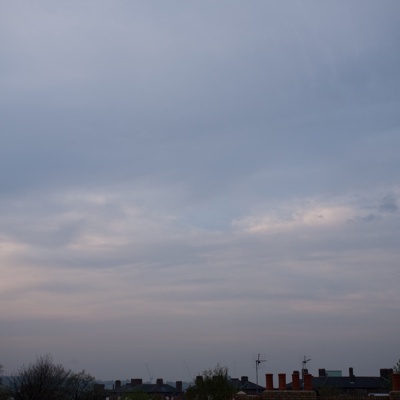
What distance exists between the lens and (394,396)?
31.7 meters

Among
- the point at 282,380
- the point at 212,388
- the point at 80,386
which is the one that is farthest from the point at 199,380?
the point at 80,386

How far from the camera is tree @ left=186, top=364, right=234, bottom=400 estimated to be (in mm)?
52625

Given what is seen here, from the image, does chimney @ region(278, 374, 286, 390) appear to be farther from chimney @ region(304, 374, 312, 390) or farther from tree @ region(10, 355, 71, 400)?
tree @ region(10, 355, 71, 400)

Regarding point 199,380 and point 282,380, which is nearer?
point 282,380

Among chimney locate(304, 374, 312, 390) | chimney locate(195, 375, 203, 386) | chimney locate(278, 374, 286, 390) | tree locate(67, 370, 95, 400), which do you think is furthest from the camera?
tree locate(67, 370, 95, 400)

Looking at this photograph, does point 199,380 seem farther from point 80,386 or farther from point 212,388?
point 80,386

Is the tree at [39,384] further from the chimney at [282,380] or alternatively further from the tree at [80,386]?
the chimney at [282,380]

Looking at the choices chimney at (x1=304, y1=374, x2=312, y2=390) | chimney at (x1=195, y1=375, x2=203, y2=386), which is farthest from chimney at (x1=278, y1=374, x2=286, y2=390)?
chimney at (x1=195, y1=375, x2=203, y2=386)

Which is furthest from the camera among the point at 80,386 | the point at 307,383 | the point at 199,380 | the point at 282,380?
the point at 80,386

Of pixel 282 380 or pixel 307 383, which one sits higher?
pixel 282 380

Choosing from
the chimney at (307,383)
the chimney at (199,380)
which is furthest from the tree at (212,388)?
the chimney at (307,383)

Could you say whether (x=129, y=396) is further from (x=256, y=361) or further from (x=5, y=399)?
(x=5, y=399)

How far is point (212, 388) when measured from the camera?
53.0 meters

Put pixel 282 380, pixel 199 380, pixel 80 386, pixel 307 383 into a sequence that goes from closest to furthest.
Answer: pixel 307 383 → pixel 282 380 → pixel 199 380 → pixel 80 386
